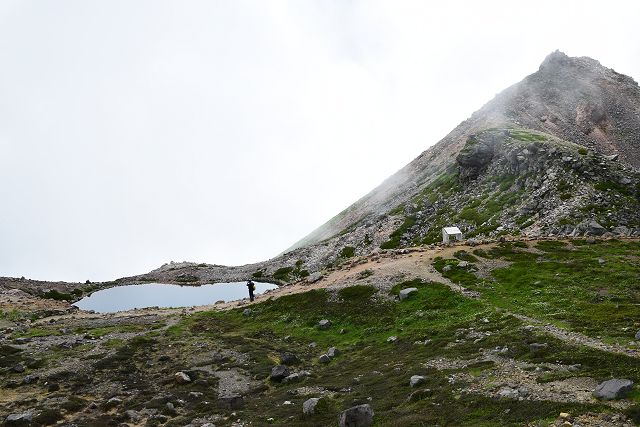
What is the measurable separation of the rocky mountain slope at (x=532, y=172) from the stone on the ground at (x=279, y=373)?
59278 millimetres

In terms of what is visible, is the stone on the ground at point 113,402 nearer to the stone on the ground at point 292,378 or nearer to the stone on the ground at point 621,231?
the stone on the ground at point 292,378

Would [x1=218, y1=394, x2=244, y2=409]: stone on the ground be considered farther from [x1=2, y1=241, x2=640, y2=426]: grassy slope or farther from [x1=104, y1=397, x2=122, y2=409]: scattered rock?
[x1=104, y1=397, x2=122, y2=409]: scattered rock

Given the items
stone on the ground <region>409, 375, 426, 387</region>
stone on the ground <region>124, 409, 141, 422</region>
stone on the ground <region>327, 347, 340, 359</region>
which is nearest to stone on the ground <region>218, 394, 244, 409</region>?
stone on the ground <region>124, 409, 141, 422</region>

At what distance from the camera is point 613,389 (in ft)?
71.4

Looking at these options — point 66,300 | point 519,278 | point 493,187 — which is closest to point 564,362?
point 519,278

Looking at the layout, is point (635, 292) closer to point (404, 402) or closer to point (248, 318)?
point (404, 402)

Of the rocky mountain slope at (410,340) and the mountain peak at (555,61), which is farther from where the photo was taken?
the mountain peak at (555,61)

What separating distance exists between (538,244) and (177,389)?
53693mm

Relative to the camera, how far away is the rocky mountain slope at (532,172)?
8944 centimetres

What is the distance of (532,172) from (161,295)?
105570 millimetres

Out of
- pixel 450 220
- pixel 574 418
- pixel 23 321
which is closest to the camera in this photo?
pixel 574 418

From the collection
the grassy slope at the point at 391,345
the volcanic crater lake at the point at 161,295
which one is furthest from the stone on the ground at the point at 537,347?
the volcanic crater lake at the point at 161,295

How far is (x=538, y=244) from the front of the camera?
69.1 m

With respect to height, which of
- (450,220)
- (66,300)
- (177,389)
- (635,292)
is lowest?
(635,292)
